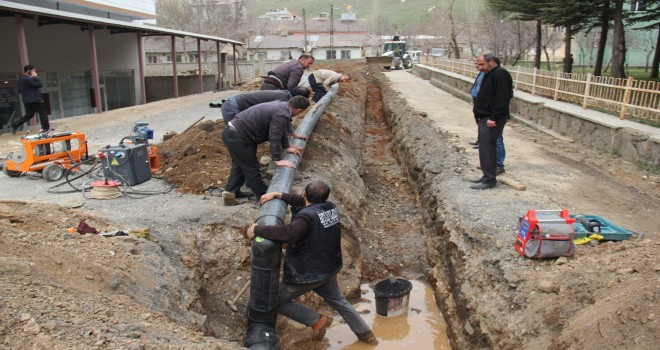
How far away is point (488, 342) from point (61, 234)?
13.4 ft

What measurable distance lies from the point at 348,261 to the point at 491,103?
2.98 metres

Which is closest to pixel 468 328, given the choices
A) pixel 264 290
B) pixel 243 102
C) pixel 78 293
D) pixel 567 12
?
pixel 264 290

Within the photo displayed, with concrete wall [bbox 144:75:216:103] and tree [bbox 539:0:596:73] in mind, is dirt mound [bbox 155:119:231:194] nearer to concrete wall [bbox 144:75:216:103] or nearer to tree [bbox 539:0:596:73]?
tree [bbox 539:0:596:73]

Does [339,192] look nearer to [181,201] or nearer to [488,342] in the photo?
[181,201]

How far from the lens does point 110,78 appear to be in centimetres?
2259

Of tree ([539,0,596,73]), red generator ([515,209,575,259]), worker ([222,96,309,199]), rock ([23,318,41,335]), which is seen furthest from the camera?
tree ([539,0,596,73])

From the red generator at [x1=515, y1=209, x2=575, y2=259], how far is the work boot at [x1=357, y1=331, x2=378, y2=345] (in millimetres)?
1784

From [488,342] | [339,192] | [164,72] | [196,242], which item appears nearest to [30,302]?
[196,242]

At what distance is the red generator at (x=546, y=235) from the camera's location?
4.62 m

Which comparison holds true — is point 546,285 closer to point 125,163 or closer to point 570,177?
point 570,177

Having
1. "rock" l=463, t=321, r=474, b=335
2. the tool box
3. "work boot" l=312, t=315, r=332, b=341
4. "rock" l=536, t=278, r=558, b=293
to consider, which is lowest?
"rock" l=463, t=321, r=474, b=335

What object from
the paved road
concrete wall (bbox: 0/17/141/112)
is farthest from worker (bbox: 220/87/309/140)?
concrete wall (bbox: 0/17/141/112)

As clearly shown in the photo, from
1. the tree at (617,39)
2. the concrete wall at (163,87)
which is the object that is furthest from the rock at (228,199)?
the concrete wall at (163,87)

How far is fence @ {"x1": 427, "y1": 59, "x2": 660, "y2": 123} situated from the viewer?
1083 cm
